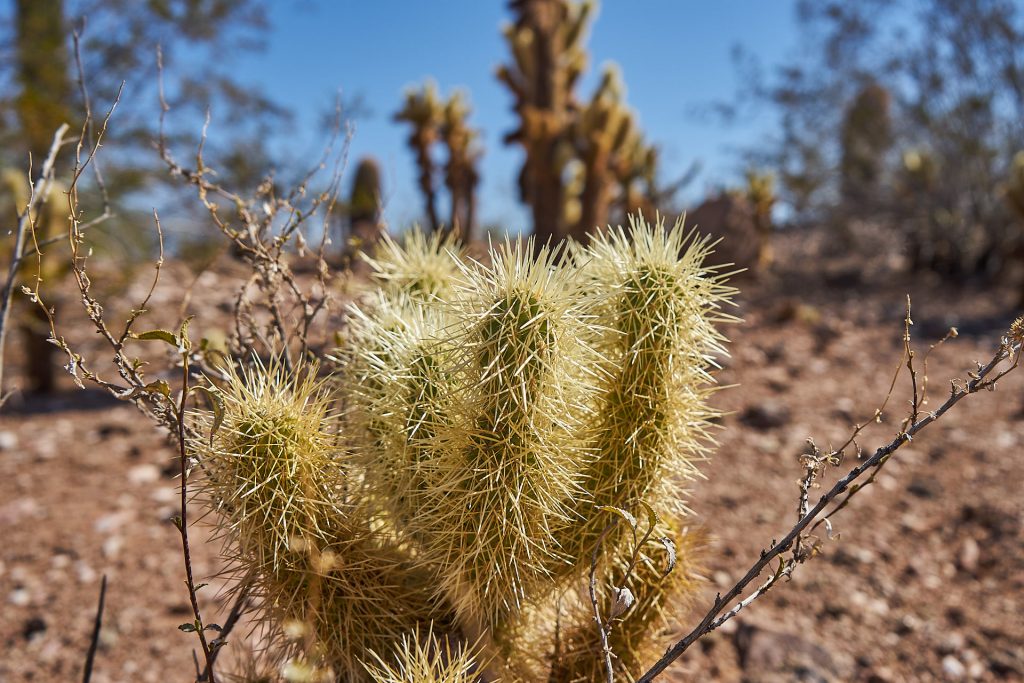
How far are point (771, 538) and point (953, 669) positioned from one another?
81 centimetres

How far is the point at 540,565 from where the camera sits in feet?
4.19

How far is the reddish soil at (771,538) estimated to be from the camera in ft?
8.33

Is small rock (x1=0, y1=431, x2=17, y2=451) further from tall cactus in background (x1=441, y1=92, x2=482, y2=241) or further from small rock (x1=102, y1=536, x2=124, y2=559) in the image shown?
tall cactus in background (x1=441, y1=92, x2=482, y2=241)

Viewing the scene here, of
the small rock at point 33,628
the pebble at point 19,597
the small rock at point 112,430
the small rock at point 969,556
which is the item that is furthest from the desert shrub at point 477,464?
the small rock at point 112,430

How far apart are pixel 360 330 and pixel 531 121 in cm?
659

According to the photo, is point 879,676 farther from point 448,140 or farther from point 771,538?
point 448,140

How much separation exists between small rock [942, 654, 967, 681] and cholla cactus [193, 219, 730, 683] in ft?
4.98

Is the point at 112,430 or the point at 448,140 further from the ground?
the point at 448,140

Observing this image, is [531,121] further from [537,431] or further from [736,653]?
[537,431]

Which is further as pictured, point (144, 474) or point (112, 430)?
point (112, 430)

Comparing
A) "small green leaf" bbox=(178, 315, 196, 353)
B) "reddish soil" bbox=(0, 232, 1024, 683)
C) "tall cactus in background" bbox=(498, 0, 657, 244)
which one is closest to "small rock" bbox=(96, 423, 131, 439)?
"reddish soil" bbox=(0, 232, 1024, 683)

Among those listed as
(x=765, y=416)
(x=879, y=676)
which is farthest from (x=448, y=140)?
(x=879, y=676)

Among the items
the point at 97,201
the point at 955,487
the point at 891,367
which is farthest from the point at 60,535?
the point at 891,367

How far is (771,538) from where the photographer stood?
312 cm
